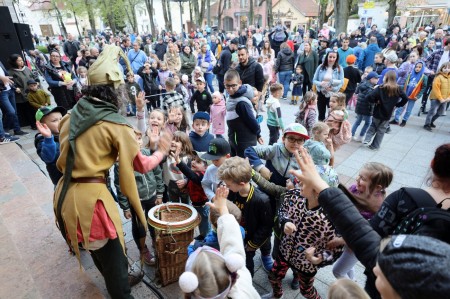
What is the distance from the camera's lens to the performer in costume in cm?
177

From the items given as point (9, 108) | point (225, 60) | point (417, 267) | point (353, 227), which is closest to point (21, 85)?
point (9, 108)

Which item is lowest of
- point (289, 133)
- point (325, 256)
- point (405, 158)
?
point (405, 158)

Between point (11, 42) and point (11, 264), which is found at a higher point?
point (11, 42)

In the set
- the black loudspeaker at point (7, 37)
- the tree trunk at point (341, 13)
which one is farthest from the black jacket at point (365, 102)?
the tree trunk at point (341, 13)

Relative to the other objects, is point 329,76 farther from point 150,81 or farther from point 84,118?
point 84,118

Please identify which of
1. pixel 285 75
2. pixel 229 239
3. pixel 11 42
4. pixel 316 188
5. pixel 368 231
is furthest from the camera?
pixel 285 75

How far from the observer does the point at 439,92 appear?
22.1 feet

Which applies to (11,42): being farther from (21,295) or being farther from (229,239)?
(229,239)

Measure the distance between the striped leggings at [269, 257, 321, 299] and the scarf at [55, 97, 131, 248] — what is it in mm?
1804

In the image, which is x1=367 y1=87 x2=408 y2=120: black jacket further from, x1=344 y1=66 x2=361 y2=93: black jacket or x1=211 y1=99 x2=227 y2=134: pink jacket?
x1=211 y1=99 x2=227 y2=134: pink jacket

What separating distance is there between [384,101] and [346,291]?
5.53 metres

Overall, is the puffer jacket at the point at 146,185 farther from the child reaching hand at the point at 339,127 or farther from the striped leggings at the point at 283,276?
the child reaching hand at the point at 339,127

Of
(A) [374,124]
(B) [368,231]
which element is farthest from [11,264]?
(A) [374,124]

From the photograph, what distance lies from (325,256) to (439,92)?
6893mm
